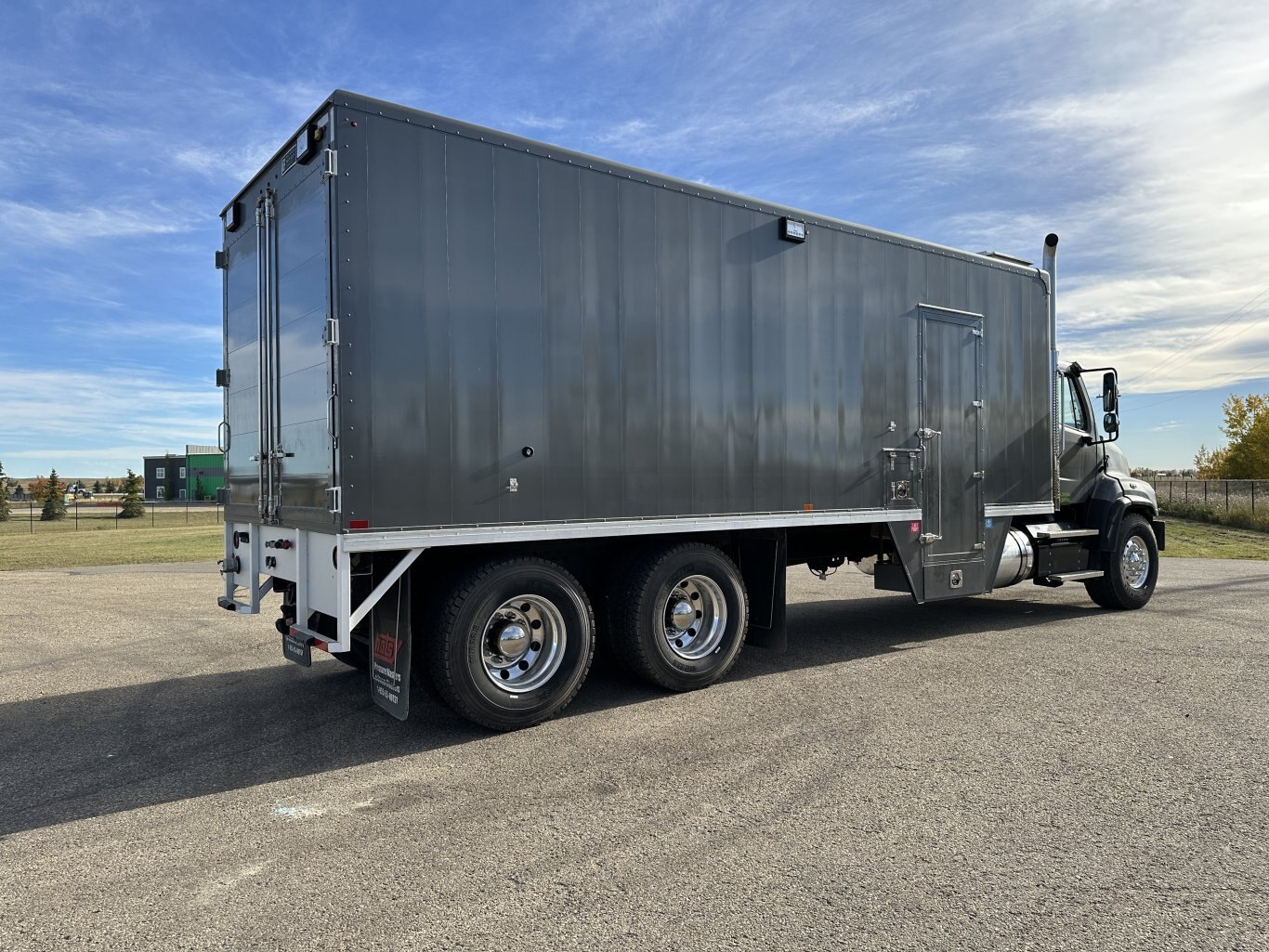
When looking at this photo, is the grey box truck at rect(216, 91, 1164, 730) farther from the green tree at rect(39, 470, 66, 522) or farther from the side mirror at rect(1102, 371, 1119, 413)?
the green tree at rect(39, 470, 66, 522)

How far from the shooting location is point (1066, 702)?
235 inches

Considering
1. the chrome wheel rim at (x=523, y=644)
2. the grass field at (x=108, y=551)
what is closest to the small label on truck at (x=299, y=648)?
the chrome wheel rim at (x=523, y=644)

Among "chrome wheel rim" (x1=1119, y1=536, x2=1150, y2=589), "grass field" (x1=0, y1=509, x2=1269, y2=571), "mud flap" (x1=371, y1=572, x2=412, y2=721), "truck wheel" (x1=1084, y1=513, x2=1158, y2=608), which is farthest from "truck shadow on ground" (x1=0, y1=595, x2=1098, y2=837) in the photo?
"grass field" (x1=0, y1=509, x2=1269, y2=571)

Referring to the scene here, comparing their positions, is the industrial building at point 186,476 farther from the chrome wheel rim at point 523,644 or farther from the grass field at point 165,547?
the chrome wheel rim at point 523,644

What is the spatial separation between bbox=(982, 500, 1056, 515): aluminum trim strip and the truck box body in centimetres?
92

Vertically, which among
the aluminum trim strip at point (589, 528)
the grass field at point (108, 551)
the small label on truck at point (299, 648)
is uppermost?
the aluminum trim strip at point (589, 528)

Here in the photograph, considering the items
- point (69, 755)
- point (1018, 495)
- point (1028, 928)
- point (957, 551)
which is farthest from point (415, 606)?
point (1018, 495)

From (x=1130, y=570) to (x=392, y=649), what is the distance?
878 cm

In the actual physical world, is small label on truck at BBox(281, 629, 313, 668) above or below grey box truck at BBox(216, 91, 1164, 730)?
below

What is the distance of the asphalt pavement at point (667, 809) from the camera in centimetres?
310

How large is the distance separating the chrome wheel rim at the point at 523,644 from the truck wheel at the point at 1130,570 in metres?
7.28

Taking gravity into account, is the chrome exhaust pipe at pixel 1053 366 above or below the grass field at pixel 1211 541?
above

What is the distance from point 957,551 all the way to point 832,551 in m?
1.31

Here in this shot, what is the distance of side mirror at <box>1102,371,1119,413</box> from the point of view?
980 cm
